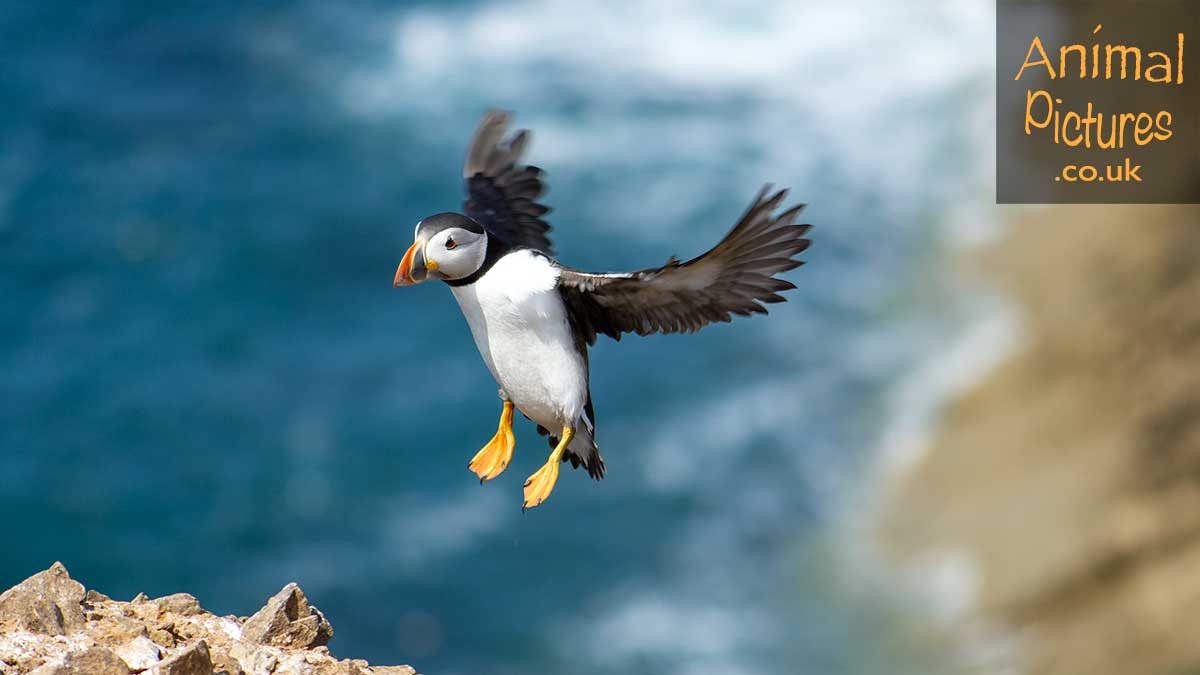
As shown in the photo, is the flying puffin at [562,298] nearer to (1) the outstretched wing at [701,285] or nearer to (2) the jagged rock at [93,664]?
(1) the outstretched wing at [701,285]

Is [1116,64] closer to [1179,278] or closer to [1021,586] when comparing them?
[1179,278]

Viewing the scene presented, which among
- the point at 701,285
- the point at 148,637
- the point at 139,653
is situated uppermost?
the point at 701,285

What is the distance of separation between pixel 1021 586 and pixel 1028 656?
113 cm

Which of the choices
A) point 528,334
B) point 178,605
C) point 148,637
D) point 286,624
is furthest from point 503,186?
point 148,637

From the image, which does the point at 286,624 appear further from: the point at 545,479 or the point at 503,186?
the point at 503,186

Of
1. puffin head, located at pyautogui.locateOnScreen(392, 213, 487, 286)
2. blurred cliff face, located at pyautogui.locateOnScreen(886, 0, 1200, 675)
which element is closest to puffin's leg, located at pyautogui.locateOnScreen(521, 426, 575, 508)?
puffin head, located at pyautogui.locateOnScreen(392, 213, 487, 286)

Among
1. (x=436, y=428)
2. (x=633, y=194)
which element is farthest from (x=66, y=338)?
(x=633, y=194)

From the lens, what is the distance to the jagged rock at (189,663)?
6.83 metres

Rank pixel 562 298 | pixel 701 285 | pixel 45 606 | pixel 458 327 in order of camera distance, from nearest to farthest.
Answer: pixel 45 606, pixel 701 285, pixel 562 298, pixel 458 327

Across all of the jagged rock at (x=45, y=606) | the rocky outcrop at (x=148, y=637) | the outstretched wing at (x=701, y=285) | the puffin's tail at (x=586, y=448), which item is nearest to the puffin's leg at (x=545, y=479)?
the puffin's tail at (x=586, y=448)

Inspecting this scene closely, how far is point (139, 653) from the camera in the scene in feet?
23.6

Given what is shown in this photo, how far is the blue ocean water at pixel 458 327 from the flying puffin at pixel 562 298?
14013 millimetres

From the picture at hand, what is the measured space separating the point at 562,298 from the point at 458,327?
20.5 m

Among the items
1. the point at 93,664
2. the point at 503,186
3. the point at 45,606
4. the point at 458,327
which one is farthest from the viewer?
the point at 458,327
